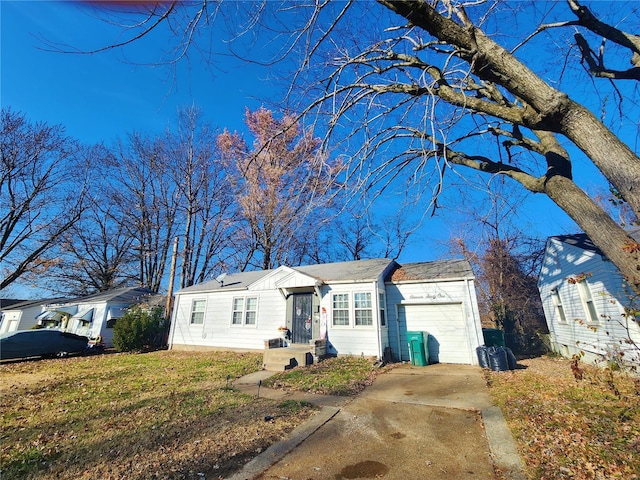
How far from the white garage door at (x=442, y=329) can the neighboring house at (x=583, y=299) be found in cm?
326

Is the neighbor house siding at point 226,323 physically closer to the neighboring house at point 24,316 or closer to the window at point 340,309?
the window at point 340,309

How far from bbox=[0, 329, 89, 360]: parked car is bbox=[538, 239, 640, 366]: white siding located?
2128cm

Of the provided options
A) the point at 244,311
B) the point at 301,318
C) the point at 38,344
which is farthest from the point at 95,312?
the point at 301,318

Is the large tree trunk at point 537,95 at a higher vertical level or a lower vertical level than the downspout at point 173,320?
higher

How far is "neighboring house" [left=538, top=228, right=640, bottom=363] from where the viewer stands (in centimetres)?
796

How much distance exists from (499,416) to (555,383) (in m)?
3.38

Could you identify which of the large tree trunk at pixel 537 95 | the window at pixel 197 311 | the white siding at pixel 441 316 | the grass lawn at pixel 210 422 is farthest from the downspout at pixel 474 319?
the window at pixel 197 311

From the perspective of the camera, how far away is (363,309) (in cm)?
1120

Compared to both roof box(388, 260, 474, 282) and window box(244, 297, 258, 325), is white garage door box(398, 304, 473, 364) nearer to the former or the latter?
roof box(388, 260, 474, 282)

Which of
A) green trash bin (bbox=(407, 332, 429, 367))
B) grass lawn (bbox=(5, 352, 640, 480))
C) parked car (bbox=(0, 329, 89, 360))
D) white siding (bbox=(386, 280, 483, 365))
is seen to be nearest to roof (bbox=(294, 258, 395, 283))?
white siding (bbox=(386, 280, 483, 365))

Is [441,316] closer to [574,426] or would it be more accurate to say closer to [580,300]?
[580,300]

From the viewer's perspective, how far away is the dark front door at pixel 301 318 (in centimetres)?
1200

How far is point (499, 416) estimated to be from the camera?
4.95 meters

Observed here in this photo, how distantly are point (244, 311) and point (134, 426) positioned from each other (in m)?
8.85
